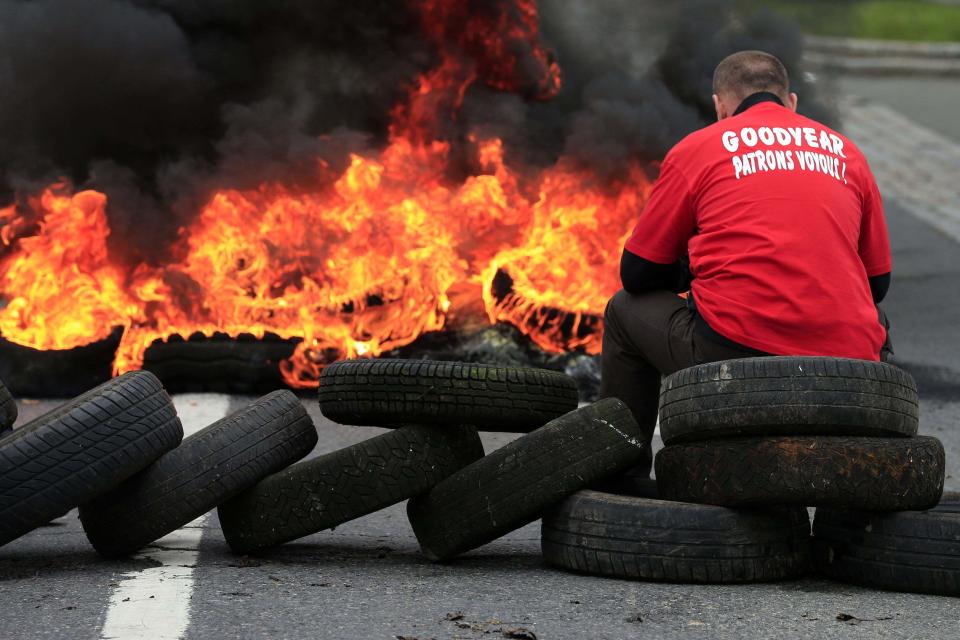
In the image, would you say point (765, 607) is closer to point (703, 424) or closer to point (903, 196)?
point (703, 424)

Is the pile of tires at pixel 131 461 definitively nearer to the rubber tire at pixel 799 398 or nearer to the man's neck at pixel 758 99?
the rubber tire at pixel 799 398

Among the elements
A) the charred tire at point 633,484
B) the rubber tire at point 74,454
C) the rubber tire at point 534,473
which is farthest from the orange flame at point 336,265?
the rubber tire at point 534,473

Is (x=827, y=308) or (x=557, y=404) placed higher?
(x=827, y=308)

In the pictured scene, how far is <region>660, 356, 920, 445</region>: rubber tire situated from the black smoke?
4774 mm

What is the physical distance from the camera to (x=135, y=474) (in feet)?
16.8

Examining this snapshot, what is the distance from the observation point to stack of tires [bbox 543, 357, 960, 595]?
15.3 ft

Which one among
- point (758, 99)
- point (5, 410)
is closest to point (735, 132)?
point (758, 99)

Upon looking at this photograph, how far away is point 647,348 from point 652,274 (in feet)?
0.93

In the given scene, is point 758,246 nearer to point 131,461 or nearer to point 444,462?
point 444,462

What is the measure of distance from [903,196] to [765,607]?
12.2 meters

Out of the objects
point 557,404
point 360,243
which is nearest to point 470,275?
point 360,243

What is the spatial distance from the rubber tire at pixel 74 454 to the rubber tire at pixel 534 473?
1.08m

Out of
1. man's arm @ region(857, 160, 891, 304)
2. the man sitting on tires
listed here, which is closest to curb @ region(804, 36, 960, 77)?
man's arm @ region(857, 160, 891, 304)

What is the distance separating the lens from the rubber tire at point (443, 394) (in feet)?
17.0
